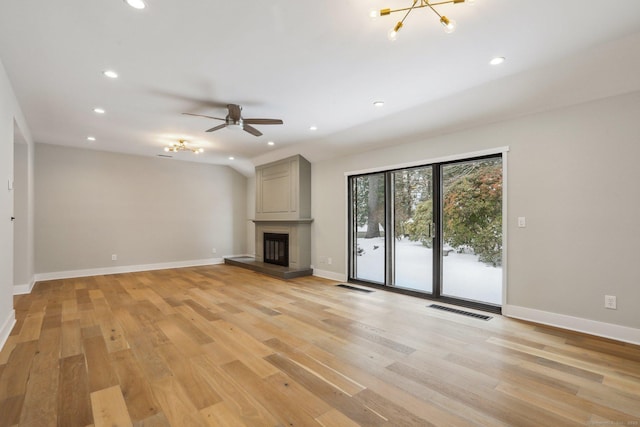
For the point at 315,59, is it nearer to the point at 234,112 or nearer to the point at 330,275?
the point at 234,112

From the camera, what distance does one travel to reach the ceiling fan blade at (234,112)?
12.4ft

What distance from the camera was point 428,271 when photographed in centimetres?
462

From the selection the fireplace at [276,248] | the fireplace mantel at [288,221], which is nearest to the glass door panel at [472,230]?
the fireplace mantel at [288,221]

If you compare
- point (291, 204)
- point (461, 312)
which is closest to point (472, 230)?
point (461, 312)

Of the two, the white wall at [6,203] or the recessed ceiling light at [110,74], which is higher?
the recessed ceiling light at [110,74]

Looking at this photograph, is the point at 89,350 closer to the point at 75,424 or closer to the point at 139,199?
the point at 75,424

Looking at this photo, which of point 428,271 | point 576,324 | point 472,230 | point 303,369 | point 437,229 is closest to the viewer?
point 303,369

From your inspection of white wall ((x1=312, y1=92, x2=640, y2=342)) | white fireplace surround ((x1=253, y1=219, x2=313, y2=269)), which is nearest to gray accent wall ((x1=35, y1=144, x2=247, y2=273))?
white fireplace surround ((x1=253, y1=219, x2=313, y2=269))

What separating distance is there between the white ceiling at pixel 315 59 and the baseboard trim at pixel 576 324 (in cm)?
229

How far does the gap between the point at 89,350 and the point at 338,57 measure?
3.48 metres

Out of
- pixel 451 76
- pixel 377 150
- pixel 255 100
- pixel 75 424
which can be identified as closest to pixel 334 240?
pixel 377 150

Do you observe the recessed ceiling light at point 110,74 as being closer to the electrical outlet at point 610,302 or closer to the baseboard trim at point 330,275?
the baseboard trim at point 330,275

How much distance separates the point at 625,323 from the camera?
2.90 meters

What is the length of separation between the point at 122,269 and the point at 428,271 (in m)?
6.45
